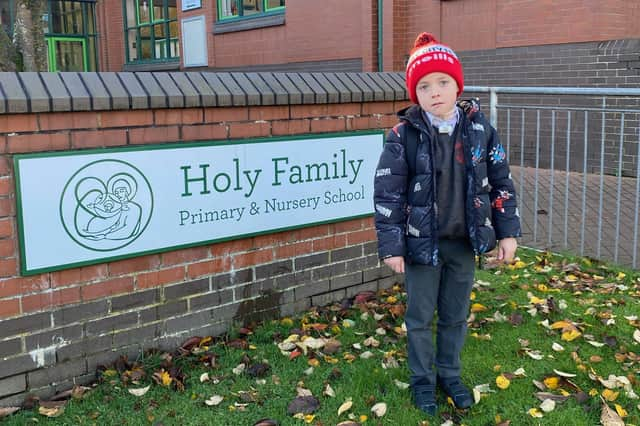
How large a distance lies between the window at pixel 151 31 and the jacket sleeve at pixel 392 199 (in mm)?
17432

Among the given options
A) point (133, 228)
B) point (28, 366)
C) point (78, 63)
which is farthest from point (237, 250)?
point (78, 63)

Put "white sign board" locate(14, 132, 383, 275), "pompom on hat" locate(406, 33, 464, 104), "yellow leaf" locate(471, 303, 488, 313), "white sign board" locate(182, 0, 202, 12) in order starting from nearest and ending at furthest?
1. "pompom on hat" locate(406, 33, 464, 104)
2. "white sign board" locate(14, 132, 383, 275)
3. "yellow leaf" locate(471, 303, 488, 313)
4. "white sign board" locate(182, 0, 202, 12)

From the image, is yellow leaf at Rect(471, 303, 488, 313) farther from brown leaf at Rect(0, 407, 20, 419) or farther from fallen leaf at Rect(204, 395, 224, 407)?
brown leaf at Rect(0, 407, 20, 419)

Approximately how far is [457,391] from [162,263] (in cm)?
166

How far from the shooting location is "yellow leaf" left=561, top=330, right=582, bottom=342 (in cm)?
402

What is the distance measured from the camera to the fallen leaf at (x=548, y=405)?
10.5 ft

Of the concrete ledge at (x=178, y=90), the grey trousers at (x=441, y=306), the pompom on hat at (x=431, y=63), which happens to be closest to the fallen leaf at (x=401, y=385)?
the grey trousers at (x=441, y=306)

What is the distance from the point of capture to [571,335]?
13.3ft

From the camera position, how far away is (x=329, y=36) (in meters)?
13.8

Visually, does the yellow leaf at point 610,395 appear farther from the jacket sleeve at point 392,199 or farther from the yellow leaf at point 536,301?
the yellow leaf at point 536,301

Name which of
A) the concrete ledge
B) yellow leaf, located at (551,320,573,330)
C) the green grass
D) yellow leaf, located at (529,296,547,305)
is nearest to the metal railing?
yellow leaf, located at (529,296,547,305)

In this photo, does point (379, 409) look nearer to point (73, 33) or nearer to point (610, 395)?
point (610, 395)

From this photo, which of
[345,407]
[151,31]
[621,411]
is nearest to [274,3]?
[151,31]

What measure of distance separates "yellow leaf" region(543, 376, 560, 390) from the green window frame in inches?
500
